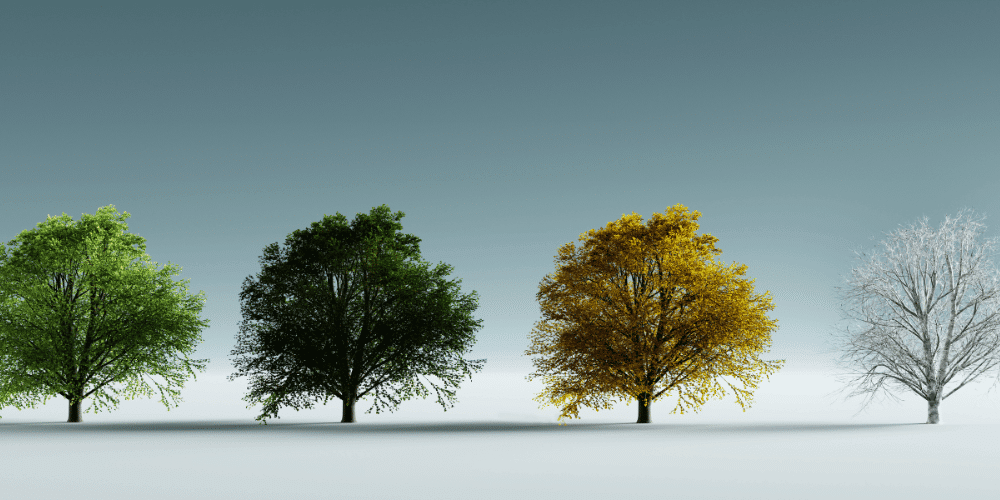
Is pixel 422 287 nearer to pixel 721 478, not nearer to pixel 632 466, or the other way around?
pixel 632 466

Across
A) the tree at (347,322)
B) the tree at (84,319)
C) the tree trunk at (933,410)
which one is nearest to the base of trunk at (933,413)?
the tree trunk at (933,410)

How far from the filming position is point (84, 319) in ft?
147

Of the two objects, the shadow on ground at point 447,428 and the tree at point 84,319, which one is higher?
the tree at point 84,319

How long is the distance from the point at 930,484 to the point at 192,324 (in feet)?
Result: 129

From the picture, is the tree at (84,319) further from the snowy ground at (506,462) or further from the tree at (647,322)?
the tree at (647,322)

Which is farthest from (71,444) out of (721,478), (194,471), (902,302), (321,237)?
(902,302)

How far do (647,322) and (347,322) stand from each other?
51.8ft

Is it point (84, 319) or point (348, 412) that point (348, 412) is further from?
point (84, 319)

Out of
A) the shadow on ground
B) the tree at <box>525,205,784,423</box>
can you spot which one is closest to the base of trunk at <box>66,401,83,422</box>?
the shadow on ground

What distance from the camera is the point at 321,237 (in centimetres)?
4288

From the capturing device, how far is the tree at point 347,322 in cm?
4147

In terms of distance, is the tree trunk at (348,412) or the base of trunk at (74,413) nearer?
the tree trunk at (348,412)

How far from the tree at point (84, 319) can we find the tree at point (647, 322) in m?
21.7

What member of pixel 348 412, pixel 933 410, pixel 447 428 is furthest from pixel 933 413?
pixel 348 412
